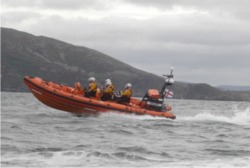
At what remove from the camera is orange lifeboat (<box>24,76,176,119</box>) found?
80.4ft

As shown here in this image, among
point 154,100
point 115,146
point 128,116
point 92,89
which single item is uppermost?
point 92,89

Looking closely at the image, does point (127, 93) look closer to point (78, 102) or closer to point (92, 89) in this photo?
point (92, 89)

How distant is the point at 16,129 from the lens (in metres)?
17.7

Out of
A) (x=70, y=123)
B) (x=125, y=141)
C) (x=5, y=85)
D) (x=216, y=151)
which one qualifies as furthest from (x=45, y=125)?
(x=5, y=85)

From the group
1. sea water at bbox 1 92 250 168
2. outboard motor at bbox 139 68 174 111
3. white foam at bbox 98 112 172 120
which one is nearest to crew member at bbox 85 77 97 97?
white foam at bbox 98 112 172 120

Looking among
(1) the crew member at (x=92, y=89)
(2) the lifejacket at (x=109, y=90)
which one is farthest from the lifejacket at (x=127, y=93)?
(1) the crew member at (x=92, y=89)

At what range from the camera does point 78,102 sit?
24453 mm

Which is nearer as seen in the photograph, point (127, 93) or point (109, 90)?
point (109, 90)

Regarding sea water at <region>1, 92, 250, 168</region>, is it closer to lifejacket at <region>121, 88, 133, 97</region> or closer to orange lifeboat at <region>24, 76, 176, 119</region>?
orange lifeboat at <region>24, 76, 176, 119</region>

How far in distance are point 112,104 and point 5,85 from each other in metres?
160

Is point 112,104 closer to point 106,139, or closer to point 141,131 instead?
point 141,131

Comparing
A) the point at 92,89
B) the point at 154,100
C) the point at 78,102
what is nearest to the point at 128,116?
the point at 154,100

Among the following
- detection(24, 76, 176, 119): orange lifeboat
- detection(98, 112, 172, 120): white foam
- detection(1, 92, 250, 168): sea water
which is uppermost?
detection(24, 76, 176, 119): orange lifeboat

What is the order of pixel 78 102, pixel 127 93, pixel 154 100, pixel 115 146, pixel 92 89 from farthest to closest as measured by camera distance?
pixel 154 100 < pixel 127 93 < pixel 92 89 < pixel 78 102 < pixel 115 146
